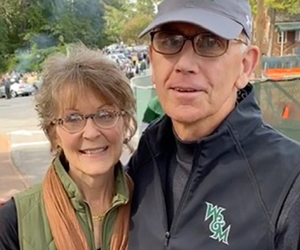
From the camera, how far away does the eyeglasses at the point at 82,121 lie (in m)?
1.81

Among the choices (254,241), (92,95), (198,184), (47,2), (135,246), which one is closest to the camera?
(254,241)

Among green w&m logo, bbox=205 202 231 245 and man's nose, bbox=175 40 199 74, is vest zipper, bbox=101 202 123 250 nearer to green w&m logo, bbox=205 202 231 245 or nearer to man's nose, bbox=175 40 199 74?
green w&m logo, bbox=205 202 231 245

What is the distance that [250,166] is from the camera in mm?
1472

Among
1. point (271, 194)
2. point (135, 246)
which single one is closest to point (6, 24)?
point (135, 246)

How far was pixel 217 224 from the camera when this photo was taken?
146 cm

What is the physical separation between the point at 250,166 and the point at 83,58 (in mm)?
716

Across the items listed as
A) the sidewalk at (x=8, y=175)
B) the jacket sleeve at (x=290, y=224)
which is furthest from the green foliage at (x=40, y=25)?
the sidewalk at (x=8, y=175)

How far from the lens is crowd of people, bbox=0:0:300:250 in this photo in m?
1.44

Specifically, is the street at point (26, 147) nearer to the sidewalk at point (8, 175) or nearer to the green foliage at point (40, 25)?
the sidewalk at point (8, 175)

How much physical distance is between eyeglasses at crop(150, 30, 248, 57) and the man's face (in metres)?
0.01

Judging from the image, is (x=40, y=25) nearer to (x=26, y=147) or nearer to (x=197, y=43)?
(x=197, y=43)

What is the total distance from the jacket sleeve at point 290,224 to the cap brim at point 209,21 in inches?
17.2

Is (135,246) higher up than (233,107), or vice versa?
(233,107)

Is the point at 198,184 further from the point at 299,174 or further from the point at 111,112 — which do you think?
the point at 111,112
